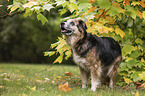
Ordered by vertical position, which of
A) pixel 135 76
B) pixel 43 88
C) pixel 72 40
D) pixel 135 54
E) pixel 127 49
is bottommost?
pixel 135 76

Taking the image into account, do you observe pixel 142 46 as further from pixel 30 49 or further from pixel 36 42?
pixel 30 49

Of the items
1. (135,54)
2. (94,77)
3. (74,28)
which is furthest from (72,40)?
(135,54)

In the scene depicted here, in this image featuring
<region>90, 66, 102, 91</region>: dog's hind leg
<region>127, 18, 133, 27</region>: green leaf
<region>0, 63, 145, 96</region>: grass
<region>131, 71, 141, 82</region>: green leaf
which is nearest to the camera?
<region>0, 63, 145, 96</region>: grass

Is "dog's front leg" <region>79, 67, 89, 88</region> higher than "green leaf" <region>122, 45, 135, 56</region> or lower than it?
lower

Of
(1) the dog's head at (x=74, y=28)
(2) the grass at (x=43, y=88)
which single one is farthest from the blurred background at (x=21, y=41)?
(1) the dog's head at (x=74, y=28)

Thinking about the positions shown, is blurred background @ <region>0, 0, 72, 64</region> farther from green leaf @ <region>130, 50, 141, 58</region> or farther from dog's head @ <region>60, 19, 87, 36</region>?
dog's head @ <region>60, 19, 87, 36</region>

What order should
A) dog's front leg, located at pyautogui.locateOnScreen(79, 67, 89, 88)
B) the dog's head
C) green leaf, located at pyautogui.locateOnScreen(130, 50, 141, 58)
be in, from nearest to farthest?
the dog's head
dog's front leg, located at pyautogui.locateOnScreen(79, 67, 89, 88)
green leaf, located at pyautogui.locateOnScreen(130, 50, 141, 58)

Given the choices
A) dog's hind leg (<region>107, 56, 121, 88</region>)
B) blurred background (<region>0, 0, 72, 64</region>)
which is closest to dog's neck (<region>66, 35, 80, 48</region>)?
dog's hind leg (<region>107, 56, 121, 88</region>)

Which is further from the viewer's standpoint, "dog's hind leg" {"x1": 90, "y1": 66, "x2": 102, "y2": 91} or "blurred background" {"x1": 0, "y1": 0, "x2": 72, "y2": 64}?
"blurred background" {"x1": 0, "y1": 0, "x2": 72, "y2": 64}

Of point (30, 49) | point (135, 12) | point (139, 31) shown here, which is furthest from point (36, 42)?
point (135, 12)

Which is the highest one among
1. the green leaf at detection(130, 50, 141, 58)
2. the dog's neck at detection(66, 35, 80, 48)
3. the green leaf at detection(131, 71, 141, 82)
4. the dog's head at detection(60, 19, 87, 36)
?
the dog's head at detection(60, 19, 87, 36)

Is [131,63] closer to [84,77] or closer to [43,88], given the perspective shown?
[84,77]

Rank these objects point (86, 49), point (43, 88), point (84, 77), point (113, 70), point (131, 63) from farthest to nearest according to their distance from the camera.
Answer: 1. point (131, 63)
2. point (113, 70)
3. point (84, 77)
4. point (86, 49)
5. point (43, 88)

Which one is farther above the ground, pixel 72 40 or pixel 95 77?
pixel 72 40
